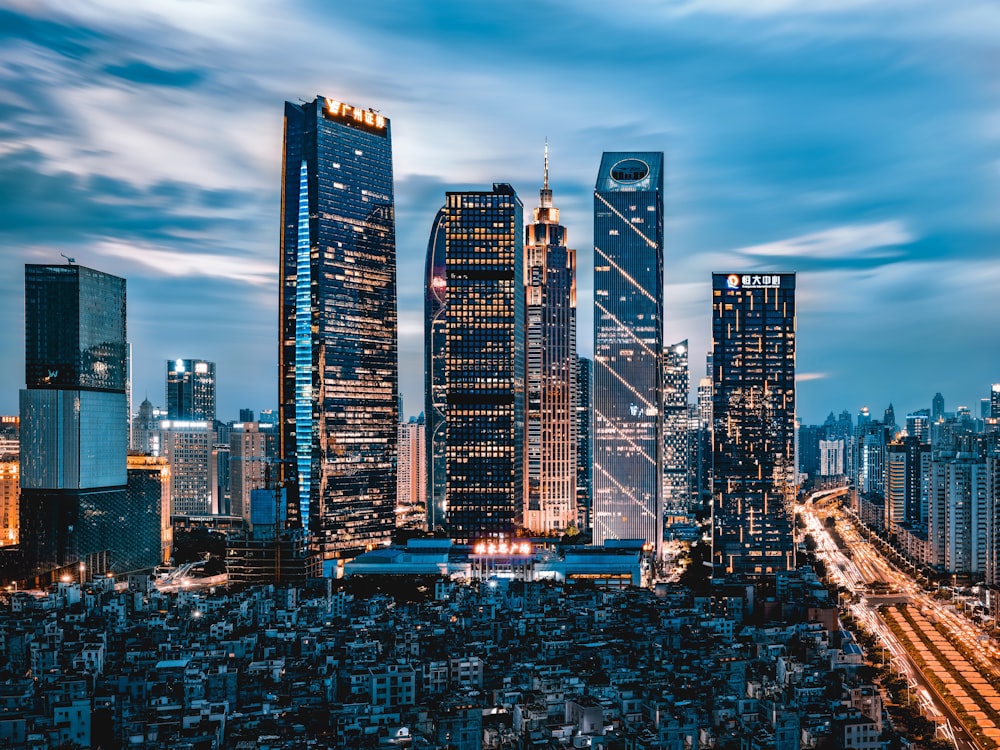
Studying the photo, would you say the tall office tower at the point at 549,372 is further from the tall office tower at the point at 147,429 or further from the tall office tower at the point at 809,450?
the tall office tower at the point at 809,450

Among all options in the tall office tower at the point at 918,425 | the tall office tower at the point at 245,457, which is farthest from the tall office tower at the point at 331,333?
the tall office tower at the point at 918,425

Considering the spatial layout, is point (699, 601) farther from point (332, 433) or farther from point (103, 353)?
point (103, 353)

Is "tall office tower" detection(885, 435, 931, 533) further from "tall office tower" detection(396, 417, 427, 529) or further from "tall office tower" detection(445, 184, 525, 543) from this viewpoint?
"tall office tower" detection(396, 417, 427, 529)

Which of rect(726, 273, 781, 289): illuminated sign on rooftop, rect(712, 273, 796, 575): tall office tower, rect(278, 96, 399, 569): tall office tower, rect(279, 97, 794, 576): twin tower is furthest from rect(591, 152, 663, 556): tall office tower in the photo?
rect(278, 96, 399, 569): tall office tower

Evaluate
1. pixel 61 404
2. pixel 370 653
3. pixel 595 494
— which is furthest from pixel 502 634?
pixel 595 494

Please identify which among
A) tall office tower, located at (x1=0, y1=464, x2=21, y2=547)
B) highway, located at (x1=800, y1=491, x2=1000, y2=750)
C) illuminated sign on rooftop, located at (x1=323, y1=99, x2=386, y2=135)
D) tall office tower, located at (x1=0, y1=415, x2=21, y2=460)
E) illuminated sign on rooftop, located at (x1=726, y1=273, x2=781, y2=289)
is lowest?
highway, located at (x1=800, y1=491, x2=1000, y2=750)
